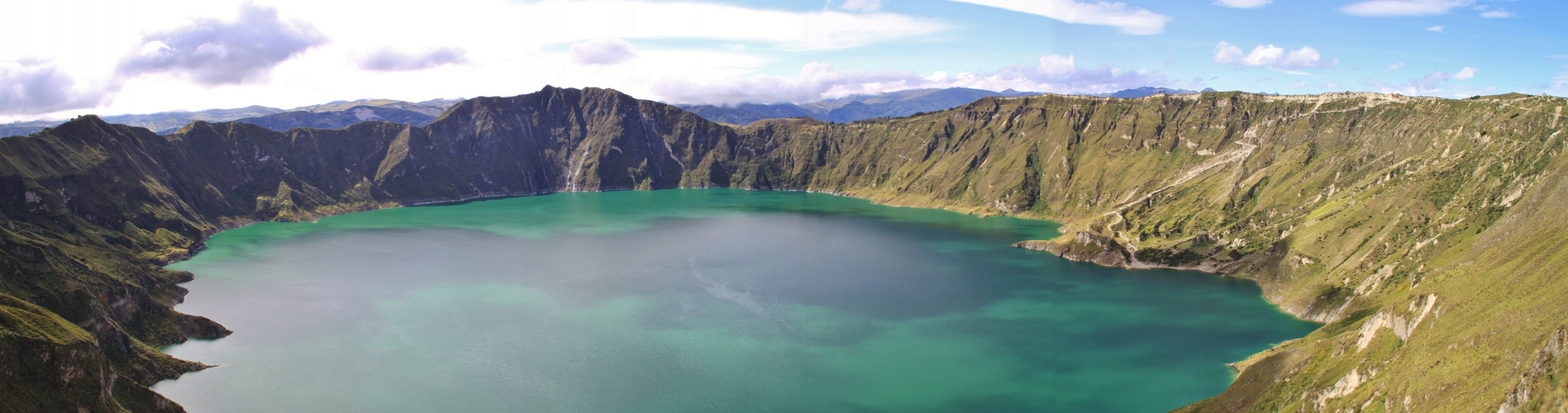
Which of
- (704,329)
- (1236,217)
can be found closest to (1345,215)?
(1236,217)

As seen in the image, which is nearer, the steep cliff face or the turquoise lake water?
the steep cliff face

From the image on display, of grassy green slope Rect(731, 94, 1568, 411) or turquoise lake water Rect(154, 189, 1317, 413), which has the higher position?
grassy green slope Rect(731, 94, 1568, 411)

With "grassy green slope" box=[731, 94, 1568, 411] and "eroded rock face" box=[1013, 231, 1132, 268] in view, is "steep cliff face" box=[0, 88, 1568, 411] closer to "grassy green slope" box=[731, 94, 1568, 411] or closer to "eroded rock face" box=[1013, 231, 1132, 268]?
"grassy green slope" box=[731, 94, 1568, 411]

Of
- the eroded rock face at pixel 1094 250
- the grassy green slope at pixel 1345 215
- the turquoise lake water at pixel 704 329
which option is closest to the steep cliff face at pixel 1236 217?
the grassy green slope at pixel 1345 215

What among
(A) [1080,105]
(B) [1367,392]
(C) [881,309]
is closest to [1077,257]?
(C) [881,309]

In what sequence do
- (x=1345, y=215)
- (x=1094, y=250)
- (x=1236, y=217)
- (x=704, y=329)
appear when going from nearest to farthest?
1. (x=704, y=329)
2. (x=1345, y=215)
3. (x=1094, y=250)
4. (x=1236, y=217)

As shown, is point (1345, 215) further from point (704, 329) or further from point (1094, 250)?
point (704, 329)

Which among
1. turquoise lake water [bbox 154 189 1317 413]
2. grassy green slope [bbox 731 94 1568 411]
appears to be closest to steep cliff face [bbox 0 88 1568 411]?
grassy green slope [bbox 731 94 1568 411]
